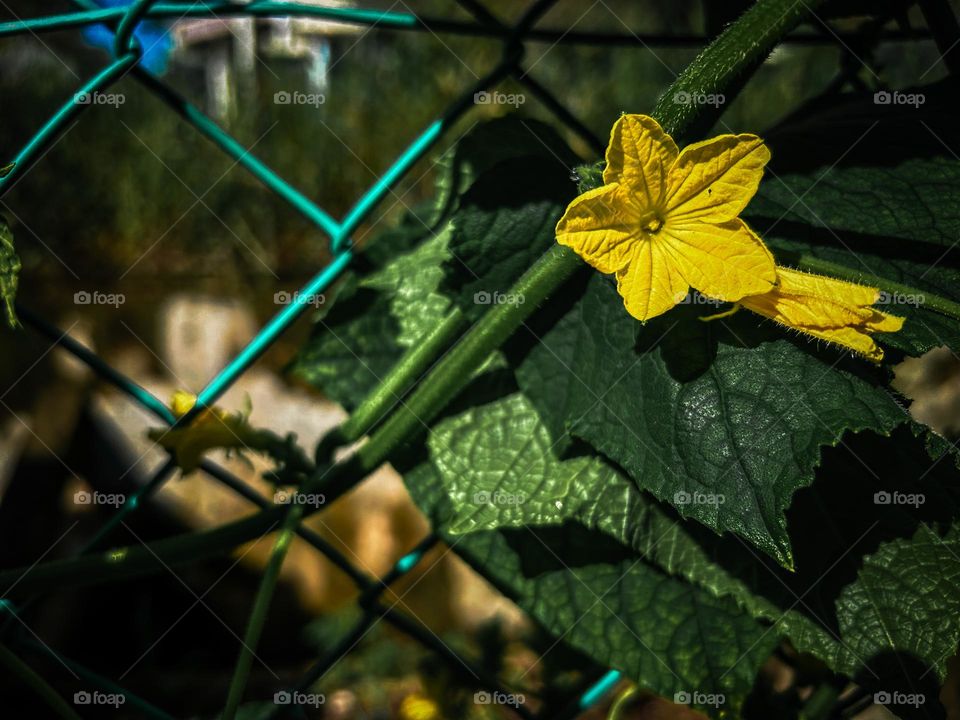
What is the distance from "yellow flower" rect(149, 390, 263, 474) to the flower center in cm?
47

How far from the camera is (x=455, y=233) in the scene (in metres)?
0.71

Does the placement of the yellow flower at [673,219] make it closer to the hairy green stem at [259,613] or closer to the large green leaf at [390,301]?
the large green leaf at [390,301]

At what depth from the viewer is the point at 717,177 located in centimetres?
59

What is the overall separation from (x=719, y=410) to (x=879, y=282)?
16 cm

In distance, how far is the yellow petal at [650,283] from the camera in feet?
1.90

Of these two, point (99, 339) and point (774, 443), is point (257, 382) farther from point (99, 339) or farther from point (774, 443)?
point (774, 443)

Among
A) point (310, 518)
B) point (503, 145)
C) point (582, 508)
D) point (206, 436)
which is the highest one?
point (310, 518)

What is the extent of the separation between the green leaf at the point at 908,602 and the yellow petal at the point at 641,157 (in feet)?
1.34

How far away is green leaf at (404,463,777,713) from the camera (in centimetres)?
80

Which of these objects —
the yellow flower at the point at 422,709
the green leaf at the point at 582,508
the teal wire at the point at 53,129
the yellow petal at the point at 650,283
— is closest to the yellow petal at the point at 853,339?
the yellow petal at the point at 650,283

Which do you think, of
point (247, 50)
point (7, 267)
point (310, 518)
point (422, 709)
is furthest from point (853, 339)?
point (247, 50)

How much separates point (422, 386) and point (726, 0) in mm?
484

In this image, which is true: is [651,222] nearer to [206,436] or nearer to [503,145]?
[503,145]

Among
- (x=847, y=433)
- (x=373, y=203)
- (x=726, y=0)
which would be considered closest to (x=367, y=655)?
(x=373, y=203)
